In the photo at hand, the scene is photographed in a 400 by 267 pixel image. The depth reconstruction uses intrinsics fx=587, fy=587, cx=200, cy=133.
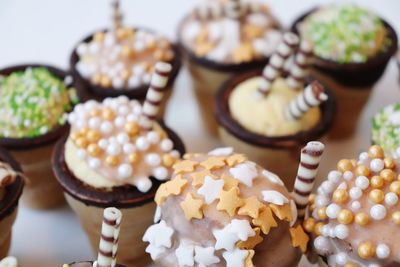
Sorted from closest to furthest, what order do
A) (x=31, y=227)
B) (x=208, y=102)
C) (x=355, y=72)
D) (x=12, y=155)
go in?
(x=12, y=155) < (x=31, y=227) < (x=355, y=72) < (x=208, y=102)

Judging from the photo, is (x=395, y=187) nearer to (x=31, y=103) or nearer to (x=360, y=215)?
(x=360, y=215)

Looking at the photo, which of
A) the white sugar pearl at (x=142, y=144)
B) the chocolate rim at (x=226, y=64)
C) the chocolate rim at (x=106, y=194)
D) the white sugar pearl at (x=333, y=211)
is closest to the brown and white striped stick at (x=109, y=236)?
the chocolate rim at (x=106, y=194)

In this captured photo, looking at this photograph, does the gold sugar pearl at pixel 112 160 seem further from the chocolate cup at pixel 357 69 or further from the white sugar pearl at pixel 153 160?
the chocolate cup at pixel 357 69

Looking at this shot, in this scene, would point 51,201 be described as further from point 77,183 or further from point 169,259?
point 169,259

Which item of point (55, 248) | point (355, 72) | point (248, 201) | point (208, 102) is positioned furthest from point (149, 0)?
point (248, 201)

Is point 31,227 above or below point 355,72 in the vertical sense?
below

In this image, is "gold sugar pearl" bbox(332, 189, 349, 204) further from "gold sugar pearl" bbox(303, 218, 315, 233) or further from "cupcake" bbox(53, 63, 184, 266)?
"cupcake" bbox(53, 63, 184, 266)
